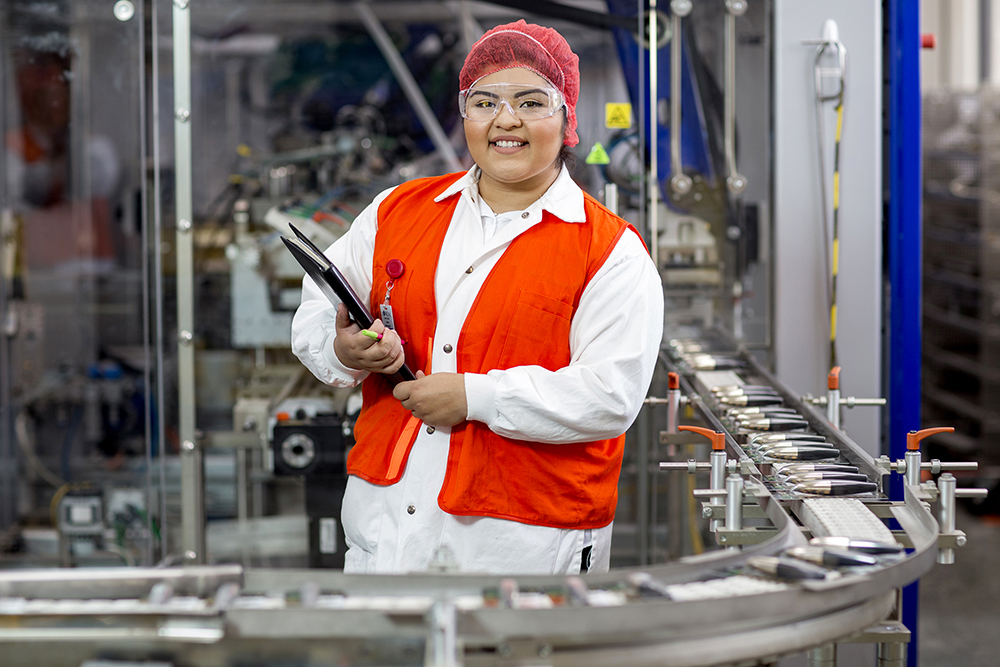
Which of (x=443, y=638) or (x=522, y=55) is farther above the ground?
(x=522, y=55)

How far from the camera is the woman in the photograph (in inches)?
58.8

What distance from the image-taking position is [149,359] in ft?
8.50

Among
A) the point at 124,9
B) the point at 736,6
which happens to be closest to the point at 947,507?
the point at 736,6

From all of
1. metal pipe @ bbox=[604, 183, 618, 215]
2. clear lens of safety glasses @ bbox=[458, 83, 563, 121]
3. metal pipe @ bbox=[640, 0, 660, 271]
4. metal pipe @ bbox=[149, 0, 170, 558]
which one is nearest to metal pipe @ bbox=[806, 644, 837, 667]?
clear lens of safety glasses @ bbox=[458, 83, 563, 121]

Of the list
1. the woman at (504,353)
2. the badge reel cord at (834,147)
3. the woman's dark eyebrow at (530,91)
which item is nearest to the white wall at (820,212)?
the badge reel cord at (834,147)

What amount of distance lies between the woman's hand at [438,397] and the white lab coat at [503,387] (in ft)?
0.06

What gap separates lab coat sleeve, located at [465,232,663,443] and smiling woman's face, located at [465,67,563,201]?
21cm

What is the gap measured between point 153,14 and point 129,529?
1.54 m

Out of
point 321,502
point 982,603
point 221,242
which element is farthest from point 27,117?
point 982,603

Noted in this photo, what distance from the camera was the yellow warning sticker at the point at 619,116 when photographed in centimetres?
249

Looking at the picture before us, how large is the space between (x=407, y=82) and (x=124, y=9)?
3.71 ft

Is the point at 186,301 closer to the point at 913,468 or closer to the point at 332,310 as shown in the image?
the point at 332,310

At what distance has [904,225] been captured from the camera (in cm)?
237

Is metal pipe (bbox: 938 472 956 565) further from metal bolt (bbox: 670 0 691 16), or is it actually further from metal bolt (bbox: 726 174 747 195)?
metal bolt (bbox: 670 0 691 16)
